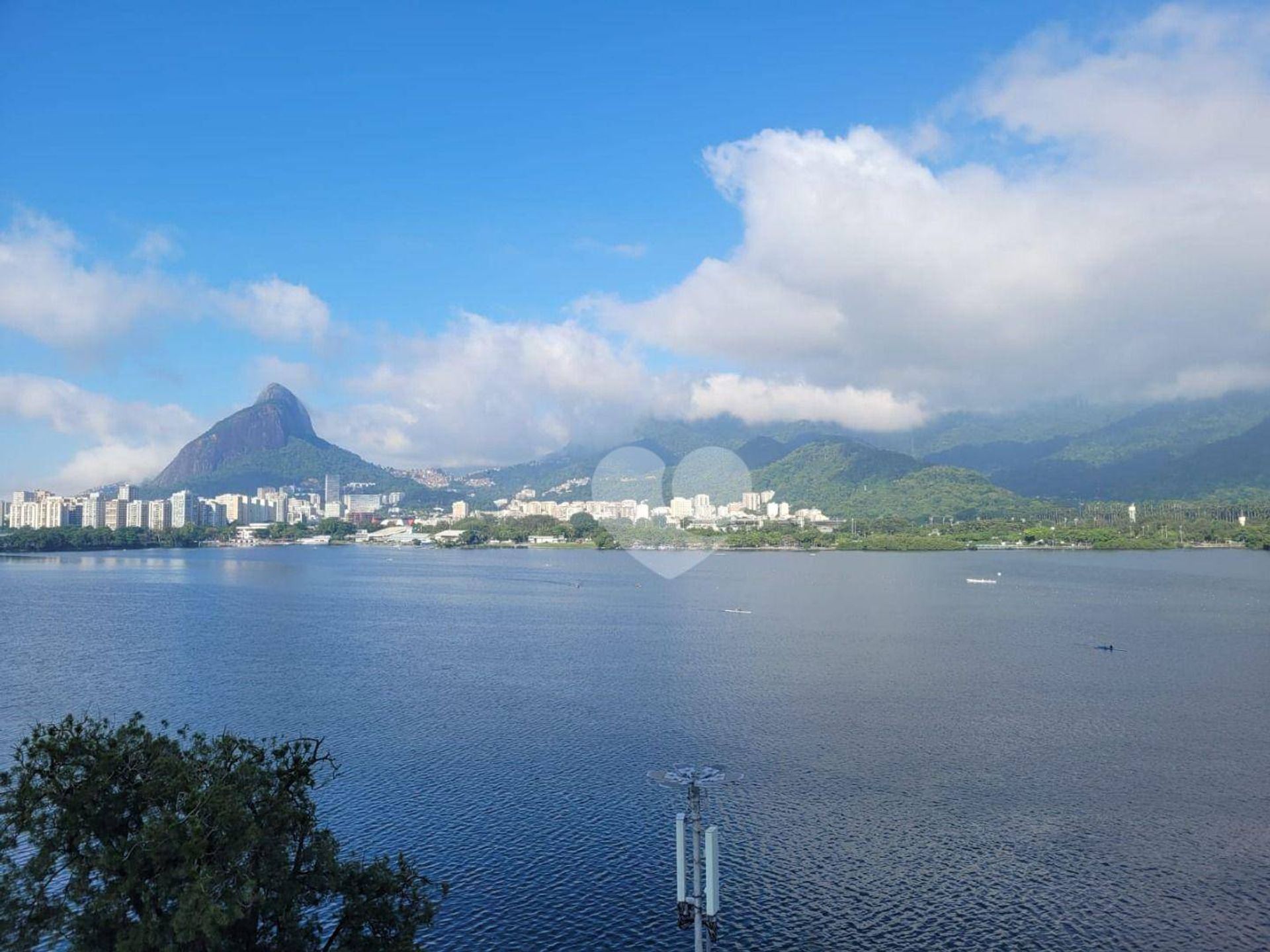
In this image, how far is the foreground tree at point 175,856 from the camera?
12.9 feet

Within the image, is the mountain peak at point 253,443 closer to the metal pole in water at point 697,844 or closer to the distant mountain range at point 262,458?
the distant mountain range at point 262,458

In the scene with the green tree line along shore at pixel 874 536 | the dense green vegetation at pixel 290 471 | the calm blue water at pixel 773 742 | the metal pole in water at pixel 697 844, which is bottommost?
the calm blue water at pixel 773 742

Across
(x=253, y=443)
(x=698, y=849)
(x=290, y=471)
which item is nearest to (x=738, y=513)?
(x=698, y=849)

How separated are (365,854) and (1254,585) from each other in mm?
30681

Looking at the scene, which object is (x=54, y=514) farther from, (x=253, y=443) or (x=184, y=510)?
(x=253, y=443)

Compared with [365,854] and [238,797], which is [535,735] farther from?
[238,797]

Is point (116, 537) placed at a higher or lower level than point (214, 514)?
lower

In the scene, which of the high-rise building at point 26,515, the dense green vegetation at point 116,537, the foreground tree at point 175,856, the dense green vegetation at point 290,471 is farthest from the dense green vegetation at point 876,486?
the dense green vegetation at point 290,471

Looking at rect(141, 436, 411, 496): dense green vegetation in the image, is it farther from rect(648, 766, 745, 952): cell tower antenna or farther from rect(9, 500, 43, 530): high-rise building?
rect(648, 766, 745, 952): cell tower antenna

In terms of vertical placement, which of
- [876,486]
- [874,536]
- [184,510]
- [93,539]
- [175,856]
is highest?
[876,486]

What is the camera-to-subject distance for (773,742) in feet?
34.3

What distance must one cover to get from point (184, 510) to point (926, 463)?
213 ft

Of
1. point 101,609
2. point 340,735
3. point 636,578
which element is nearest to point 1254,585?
point 636,578

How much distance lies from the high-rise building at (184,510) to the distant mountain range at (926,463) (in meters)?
29.6
